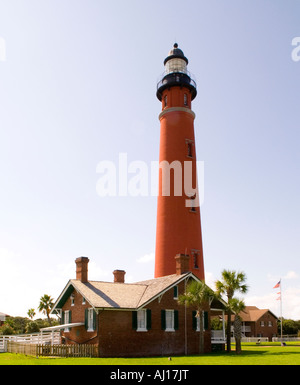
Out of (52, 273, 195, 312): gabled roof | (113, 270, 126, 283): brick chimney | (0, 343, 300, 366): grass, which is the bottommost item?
(0, 343, 300, 366): grass

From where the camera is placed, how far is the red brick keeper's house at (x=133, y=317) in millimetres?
28562

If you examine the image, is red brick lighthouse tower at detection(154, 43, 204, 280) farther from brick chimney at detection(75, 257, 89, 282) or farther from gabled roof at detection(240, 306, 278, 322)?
gabled roof at detection(240, 306, 278, 322)

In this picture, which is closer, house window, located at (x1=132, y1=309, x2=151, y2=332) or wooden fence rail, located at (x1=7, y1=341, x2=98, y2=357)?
wooden fence rail, located at (x1=7, y1=341, x2=98, y2=357)

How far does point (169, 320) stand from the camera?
1218 inches

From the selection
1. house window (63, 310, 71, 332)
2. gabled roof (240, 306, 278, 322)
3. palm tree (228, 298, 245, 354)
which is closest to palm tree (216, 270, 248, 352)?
palm tree (228, 298, 245, 354)

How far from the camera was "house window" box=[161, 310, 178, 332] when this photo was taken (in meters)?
30.5

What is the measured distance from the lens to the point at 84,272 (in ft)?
107

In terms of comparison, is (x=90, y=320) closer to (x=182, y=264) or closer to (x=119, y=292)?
(x=119, y=292)

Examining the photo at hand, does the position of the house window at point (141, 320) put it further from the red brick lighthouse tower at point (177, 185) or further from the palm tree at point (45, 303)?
the palm tree at point (45, 303)

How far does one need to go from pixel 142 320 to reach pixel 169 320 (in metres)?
2.16

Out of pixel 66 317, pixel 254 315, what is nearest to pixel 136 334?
pixel 66 317

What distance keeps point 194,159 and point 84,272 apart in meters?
14.1

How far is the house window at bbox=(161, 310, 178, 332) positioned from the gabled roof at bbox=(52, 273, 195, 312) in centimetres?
168
